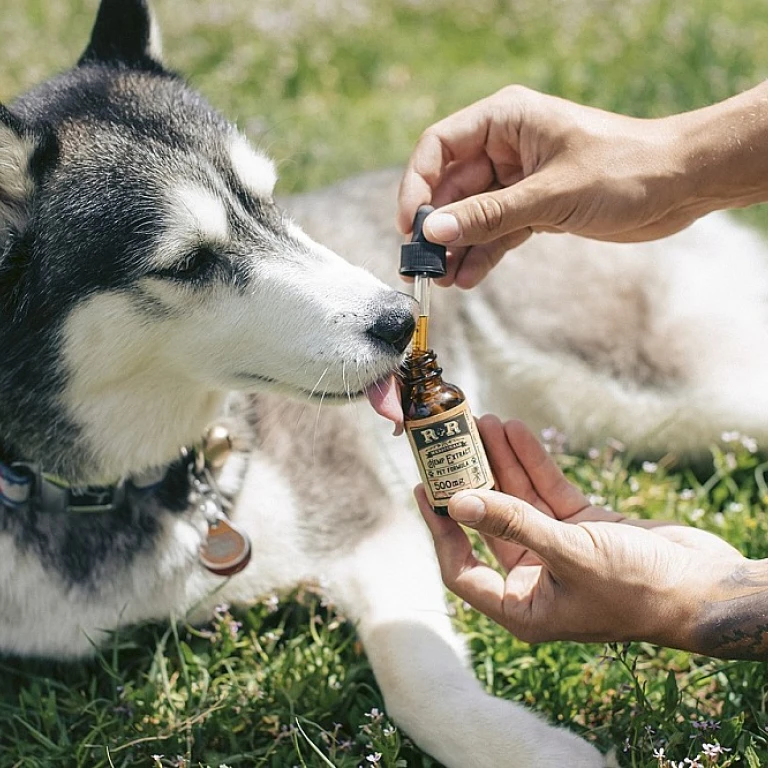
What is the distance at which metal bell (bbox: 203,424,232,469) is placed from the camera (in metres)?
2.79

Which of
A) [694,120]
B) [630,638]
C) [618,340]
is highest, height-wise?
[694,120]

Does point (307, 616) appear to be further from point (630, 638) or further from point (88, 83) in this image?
point (88, 83)

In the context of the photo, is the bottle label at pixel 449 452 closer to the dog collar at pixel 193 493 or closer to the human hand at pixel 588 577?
the human hand at pixel 588 577

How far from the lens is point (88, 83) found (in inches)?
102

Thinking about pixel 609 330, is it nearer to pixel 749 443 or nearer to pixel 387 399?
pixel 749 443

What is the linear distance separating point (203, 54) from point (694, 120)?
446cm

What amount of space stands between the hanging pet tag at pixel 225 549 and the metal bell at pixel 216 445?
0.19 meters

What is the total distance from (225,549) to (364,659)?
0.50 metres

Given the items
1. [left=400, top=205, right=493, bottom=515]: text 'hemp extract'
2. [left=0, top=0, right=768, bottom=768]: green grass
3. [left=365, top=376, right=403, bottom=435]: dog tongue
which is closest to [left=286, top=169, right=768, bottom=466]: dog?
[left=0, top=0, right=768, bottom=768]: green grass

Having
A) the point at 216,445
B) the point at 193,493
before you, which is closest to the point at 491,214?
the point at 216,445

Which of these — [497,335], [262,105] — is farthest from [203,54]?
[497,335]

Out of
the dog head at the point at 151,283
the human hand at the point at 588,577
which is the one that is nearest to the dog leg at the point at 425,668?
the human hand at the point at 588,577

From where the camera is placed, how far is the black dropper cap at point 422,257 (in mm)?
2346

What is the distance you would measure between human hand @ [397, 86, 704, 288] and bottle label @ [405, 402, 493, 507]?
46 cm
